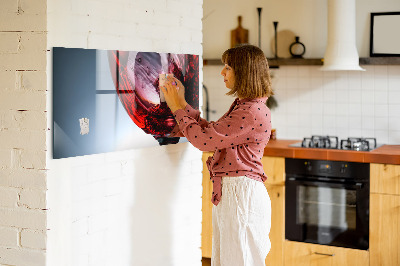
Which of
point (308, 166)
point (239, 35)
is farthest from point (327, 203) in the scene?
point (239, 35)

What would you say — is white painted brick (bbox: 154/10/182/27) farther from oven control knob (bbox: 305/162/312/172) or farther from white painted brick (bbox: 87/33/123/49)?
oven control knob (bbox: 305/162/312/172)

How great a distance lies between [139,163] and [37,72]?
724mm

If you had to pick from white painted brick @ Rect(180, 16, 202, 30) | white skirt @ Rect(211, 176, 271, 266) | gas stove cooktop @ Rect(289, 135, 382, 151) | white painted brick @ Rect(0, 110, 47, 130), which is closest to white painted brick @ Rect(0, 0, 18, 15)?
white painted brick @ Rect(0, 110, 47, 130)

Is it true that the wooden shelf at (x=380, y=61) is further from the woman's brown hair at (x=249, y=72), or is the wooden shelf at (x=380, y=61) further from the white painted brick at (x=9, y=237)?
the white painted brick at (x=9, y=237)

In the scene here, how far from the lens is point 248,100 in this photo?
2.75 metres

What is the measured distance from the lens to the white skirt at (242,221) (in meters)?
2.74

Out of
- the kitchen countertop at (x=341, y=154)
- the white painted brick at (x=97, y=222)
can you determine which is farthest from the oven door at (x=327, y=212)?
the white painted brick at (x=97, y=222)

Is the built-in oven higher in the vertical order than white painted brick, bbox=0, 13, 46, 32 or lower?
lower

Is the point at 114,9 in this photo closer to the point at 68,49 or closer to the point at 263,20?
the point at 68,49

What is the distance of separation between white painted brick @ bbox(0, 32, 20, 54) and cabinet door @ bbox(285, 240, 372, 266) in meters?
2.83

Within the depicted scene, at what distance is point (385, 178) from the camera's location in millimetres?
4059

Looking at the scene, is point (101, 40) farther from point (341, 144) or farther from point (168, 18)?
point (341, 144)

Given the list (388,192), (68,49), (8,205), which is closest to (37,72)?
(68,49)

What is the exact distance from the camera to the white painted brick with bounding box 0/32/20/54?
2.23 m
